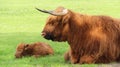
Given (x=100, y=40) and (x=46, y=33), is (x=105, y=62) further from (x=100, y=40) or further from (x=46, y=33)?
(x=46, y=33)

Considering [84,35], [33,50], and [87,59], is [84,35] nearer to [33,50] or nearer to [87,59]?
[87,59]

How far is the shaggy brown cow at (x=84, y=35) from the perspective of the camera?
462 inches

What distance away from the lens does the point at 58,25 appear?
11828 millimetres

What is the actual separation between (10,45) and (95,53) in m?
5.56

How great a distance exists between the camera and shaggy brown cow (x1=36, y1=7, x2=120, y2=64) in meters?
11.7

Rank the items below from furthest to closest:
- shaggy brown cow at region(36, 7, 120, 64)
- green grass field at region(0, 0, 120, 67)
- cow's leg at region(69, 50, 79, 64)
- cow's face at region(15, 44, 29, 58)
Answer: cow's face at region(15, 44, 29, 58)
green grass field at region(0, 0, 120, 67)
cow's leg at region(69, 50, 79, 64)
shaggy brown cow at region(36, 7, 120, 64)

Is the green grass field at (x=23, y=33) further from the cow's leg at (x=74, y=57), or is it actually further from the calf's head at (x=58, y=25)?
the calf's head at (x=58, y=25)

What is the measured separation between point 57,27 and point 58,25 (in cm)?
6

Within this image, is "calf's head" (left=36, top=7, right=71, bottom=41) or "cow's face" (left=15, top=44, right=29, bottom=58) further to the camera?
"cow's face" (left=15, top=44, right=29, bottom=58)

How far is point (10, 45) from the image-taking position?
54.7 feet

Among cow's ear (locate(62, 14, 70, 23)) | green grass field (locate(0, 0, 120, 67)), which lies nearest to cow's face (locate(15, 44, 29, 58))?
green grass field (locate(0, 0, 120, 67))

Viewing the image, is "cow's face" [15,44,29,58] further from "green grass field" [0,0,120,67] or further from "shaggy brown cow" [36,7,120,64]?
"shaggy brown cow" [36,7,120,64]

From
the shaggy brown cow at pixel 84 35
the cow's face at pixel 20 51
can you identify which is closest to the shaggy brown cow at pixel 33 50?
the cow's face at pixel 20 51

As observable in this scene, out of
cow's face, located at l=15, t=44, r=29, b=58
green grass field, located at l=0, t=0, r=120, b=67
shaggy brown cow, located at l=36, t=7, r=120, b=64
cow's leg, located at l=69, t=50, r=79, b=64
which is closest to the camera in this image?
shaggy brown cow, located at l=36, t=7, r=120, b=64
